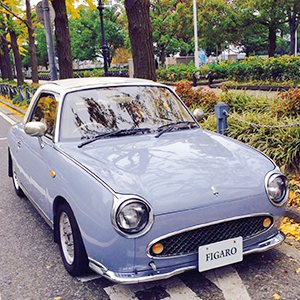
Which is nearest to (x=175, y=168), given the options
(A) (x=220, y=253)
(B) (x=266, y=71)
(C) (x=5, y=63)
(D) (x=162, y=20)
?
(A) (x=220, y=253)

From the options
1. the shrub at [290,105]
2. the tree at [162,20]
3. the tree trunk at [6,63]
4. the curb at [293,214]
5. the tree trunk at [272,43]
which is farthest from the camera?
the tree at [162,20]

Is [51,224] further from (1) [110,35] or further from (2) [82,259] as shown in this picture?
(1) [110,35]

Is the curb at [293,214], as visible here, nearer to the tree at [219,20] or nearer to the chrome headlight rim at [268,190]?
the chrome headlight rim at [268,190]

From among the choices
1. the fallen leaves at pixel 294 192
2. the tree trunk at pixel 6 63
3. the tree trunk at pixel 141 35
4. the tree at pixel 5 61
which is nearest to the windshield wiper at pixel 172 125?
the fallen leaves at pixel 294 192

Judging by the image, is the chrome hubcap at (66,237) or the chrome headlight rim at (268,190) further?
the chrome hubcap at (66,237)

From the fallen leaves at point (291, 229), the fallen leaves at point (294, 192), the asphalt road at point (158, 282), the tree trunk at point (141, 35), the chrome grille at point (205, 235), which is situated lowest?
the fallen leaves at point (291, 229)

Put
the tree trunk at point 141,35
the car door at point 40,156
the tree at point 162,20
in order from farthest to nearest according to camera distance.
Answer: the tree at point 162,20
the tree trunk at point 141,35
the car door at point 40,156

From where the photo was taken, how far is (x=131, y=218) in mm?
2588

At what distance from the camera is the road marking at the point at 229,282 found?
2.86 m

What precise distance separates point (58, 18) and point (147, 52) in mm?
5783

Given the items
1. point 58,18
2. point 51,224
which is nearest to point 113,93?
point 51,224

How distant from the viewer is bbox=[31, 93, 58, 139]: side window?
3.97m

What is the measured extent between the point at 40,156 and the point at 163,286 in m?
1.82

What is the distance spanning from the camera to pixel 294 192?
186 inches
